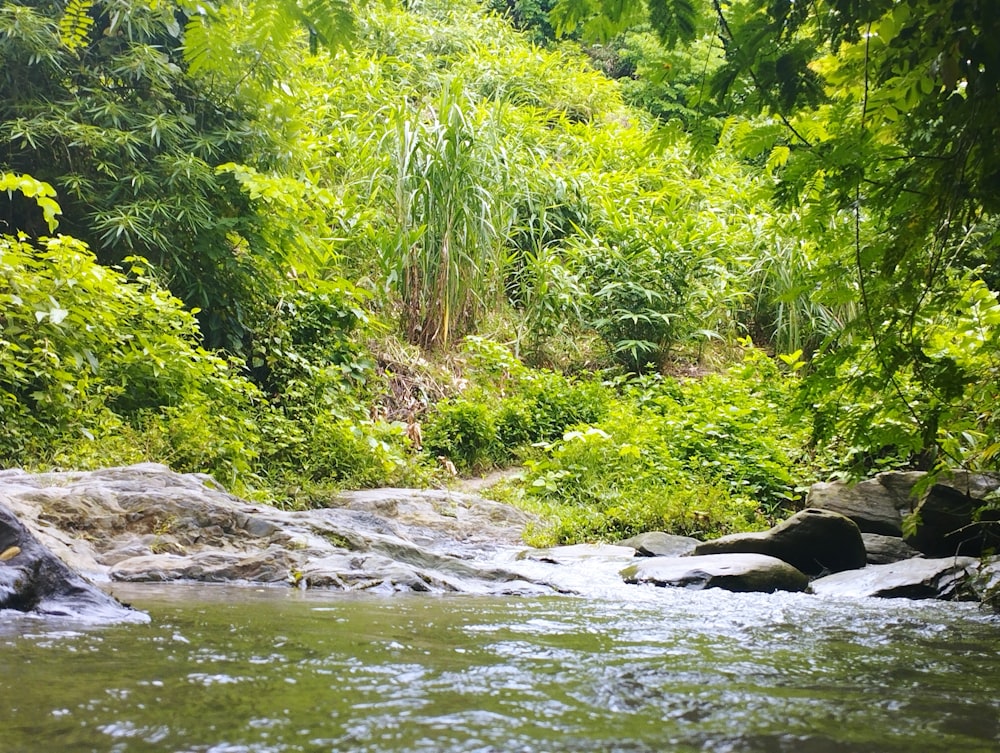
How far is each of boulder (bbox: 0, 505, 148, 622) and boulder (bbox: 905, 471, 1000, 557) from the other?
3901 mm

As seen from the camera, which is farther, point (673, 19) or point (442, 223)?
point (442, 223)

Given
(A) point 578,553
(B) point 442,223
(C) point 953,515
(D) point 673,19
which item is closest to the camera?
(D) point 673,19

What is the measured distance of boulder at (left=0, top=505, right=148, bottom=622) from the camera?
246 centimetres

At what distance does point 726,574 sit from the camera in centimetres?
439

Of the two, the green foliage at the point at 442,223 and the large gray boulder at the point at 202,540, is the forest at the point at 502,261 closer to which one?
the green foliage at the point at 442,223

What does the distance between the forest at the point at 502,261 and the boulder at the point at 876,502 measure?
540mm

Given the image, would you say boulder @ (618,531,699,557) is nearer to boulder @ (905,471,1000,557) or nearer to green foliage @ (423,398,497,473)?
boulder @ (905,471,1000,557)

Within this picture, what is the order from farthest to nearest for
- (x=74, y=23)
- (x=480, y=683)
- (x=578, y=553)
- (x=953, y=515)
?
(x=74, y=23) → (x=578, y=553) → (x=953, y=515) → (x=480, y=683)

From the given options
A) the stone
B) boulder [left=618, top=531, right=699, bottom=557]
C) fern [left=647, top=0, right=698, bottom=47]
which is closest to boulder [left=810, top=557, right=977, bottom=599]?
boulder [left=618, top=531, right=699, bottom=557]

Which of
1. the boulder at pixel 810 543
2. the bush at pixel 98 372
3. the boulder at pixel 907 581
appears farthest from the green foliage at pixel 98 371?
the boulder at pixel 907 581

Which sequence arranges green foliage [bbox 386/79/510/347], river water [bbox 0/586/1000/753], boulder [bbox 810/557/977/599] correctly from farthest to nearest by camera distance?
green foliage [bbox 386/79/510/347], boulder [bbox 810/557/977/599], river water [bbox 0/586/1000/753]

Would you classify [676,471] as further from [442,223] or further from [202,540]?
[442,223]

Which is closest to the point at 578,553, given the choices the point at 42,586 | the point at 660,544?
the point at 660,544

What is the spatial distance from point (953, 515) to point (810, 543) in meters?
0.82
